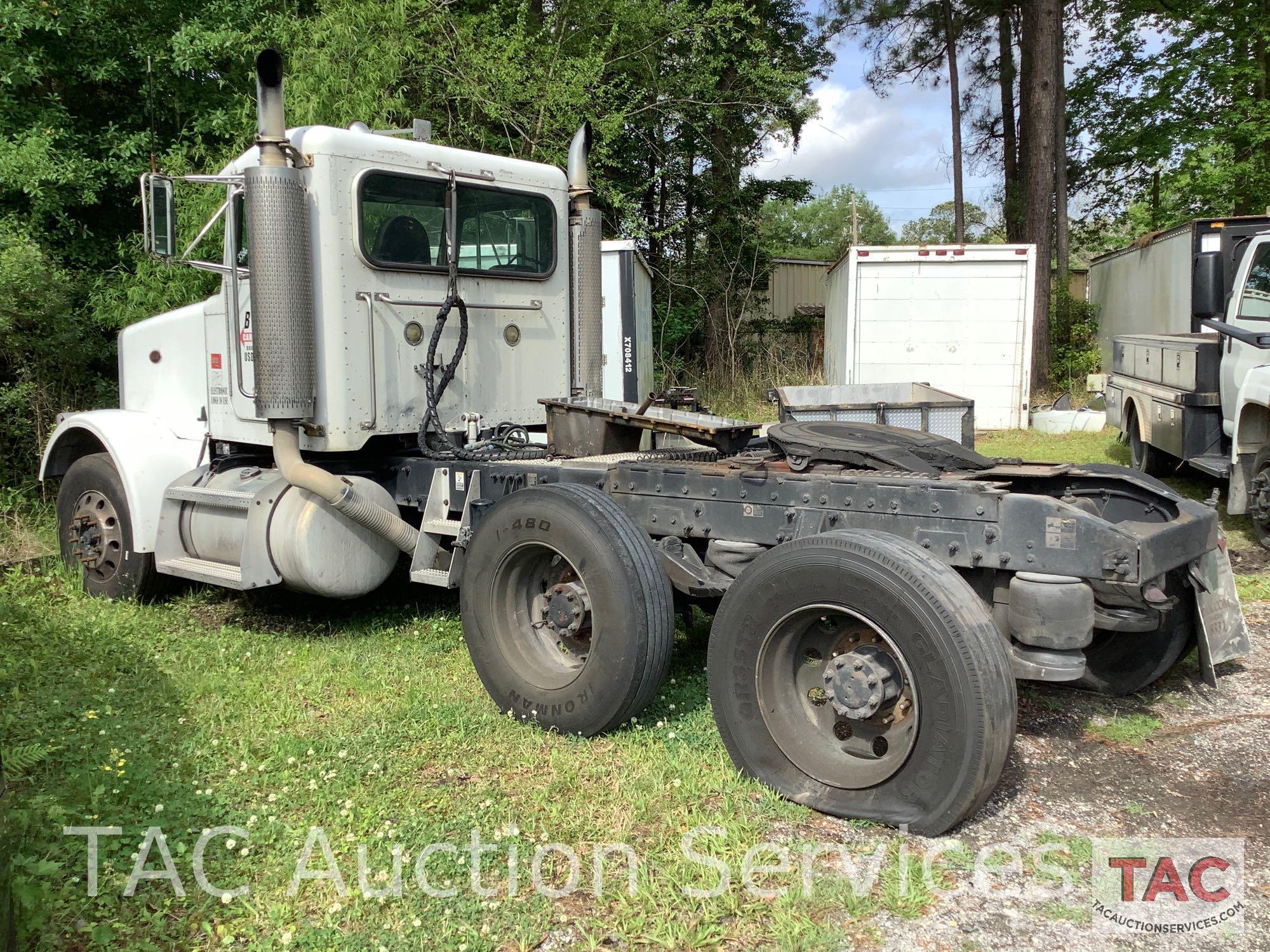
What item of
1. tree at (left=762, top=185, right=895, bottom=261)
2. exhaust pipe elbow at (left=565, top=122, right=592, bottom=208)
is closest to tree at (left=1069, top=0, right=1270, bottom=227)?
exhaust pipe elbow at (left=565, top=122, right=592, bottom=208)

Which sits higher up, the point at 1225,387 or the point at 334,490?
the point at 1225,387

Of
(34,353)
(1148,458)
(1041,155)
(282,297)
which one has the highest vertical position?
(1041,155)

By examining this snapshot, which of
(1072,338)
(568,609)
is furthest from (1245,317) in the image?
(1072,338)

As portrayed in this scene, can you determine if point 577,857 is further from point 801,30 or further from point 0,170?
point 801,30

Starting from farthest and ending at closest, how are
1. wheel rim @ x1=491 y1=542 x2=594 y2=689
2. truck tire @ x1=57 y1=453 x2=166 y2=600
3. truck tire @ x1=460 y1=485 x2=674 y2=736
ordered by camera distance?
truck tire @ x1=57 y1=453 x2=166 y2=600
wheel rim @ x1=491 y1=542 x2=594 y2=689
truck tire @ x1=460 y1=485 x2=674 y2=736

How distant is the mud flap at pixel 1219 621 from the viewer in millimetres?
4238

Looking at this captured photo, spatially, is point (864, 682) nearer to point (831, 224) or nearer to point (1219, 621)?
point (1219, 621)

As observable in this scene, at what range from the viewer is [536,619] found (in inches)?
178

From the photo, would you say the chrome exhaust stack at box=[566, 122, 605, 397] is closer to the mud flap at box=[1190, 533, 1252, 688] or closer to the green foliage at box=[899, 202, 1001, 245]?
the mud flap at box=[1190, 533, 1252, 688]

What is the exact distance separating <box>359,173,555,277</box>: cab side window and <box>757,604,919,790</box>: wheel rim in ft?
10.7

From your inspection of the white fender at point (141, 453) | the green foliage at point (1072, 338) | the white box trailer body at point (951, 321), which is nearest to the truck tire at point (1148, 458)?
the white box trailer body at point (951, 321)

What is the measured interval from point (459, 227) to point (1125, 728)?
4.35 meters

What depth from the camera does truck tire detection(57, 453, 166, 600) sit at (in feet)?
21.1

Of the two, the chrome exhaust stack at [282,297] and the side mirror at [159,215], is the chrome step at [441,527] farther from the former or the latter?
the side mirror at [159,215]
